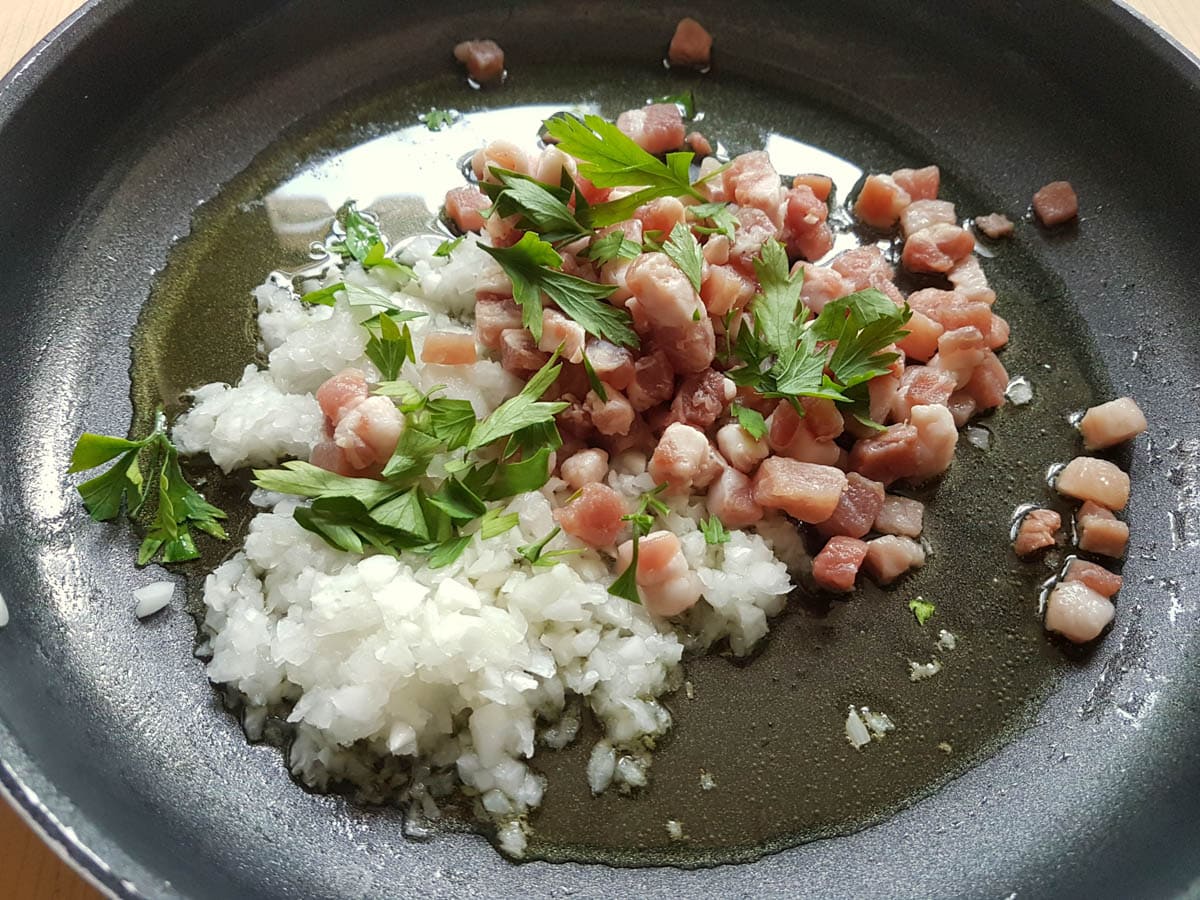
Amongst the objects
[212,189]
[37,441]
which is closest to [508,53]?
[212,189]

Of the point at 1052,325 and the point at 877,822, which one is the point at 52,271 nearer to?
the point at 877,822

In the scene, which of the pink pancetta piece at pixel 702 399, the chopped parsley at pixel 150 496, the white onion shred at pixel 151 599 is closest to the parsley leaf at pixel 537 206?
the pink pancetta piece at pixel 702 399

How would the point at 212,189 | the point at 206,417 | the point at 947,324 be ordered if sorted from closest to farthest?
the point at 206,417, the point at 947,324, the point at 212,189

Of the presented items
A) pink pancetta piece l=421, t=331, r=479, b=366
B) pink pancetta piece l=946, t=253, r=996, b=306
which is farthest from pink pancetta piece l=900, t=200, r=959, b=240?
pink pancetta piece l=421, t=331, r=479, b=366

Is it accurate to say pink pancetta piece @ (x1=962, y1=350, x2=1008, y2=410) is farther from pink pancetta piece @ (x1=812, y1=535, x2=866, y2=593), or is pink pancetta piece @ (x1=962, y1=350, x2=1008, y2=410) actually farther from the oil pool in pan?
pink pancetta piece @ (x1=812, y1=535, x2=866, y2=593)

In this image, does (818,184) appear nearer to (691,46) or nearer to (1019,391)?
(691,46)

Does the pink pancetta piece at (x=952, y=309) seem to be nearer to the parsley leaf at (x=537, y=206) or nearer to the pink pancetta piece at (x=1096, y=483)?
the pink pancetta piece at (x=1096, y=483)
